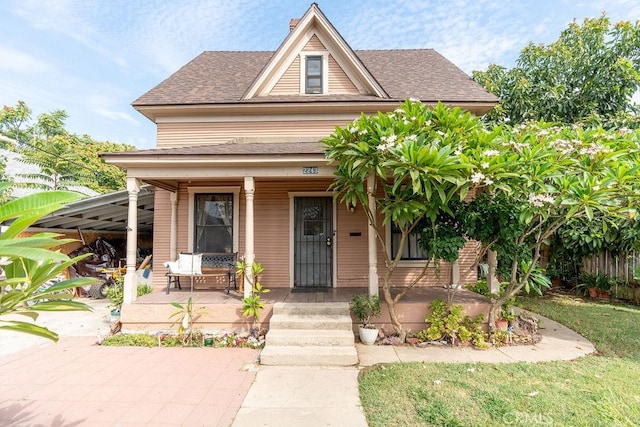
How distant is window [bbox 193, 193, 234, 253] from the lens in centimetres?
805

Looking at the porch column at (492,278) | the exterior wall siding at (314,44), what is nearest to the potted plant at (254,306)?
the porch column at (492,278)

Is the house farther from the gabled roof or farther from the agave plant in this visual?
the agave plant

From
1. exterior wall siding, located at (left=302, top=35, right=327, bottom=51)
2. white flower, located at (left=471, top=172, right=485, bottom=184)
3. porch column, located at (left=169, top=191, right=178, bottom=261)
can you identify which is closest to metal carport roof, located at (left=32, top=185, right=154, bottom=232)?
porch column, located at (left=169, top=191, right=178, bottom=261)

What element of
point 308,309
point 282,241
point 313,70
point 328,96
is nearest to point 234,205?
point 282,241

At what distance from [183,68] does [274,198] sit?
5.55 metres

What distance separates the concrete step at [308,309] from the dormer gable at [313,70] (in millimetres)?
5528

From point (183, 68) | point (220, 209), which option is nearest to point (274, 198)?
point (220, 209)

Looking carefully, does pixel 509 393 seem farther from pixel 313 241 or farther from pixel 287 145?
pixel 287 145

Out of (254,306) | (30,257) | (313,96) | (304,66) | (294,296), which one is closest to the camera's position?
(30,257)

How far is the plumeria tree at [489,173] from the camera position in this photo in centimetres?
458

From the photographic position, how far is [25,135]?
2989 cm

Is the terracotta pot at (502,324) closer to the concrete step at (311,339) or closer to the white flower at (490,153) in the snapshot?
the concrete step at (311,339)

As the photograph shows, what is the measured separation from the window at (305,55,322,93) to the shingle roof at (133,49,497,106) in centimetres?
51

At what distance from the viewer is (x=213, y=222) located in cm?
812
